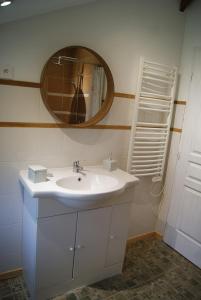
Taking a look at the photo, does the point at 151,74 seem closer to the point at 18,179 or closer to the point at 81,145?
the point at 81,145

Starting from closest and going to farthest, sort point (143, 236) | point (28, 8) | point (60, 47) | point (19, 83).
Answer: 1. point (28, 8)
2. point (19, 83)
3. point (60, 47)
4. point (143, 236)

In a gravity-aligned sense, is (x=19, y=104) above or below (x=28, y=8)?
below

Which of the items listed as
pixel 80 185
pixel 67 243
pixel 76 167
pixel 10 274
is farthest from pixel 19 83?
pixel 10 274

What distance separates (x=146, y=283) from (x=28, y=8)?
7.63 feet

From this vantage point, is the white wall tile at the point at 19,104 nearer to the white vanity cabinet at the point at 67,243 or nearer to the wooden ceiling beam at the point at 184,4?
the white vanity cabinet at the point at 67,243

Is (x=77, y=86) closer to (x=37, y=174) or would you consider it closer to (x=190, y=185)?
(x=37, y=174)

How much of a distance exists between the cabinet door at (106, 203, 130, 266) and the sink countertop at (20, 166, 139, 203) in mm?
234

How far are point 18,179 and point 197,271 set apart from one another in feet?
6.17

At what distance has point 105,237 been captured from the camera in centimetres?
196

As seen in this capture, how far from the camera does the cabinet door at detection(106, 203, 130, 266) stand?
1.98 metres

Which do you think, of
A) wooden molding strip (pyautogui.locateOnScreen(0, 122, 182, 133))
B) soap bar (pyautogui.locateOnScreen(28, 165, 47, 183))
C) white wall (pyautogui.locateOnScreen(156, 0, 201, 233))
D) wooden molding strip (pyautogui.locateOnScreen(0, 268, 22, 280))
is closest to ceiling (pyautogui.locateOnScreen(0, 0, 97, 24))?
wooden molding strip (pyautogui.locateOnScreen(0, 122, 182, 133))

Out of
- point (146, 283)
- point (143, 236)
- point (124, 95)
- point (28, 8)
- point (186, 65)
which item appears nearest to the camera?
point (28, 8)

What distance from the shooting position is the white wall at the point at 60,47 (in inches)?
67.7

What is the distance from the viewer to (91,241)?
189cm
